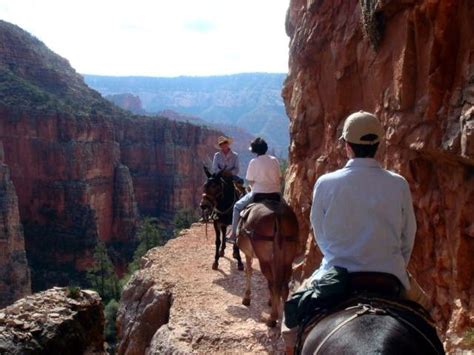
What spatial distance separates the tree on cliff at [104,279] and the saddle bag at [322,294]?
33.1m

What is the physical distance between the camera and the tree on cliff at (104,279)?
3597cm

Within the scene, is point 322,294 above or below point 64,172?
above

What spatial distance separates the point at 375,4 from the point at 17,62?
6570cm

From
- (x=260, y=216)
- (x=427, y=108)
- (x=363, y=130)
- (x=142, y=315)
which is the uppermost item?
(x=427, y=108)

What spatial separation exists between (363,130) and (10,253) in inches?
1627

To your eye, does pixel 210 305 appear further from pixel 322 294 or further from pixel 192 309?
pixel 322 294

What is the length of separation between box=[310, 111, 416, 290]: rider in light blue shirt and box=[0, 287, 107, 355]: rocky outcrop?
3.70 m

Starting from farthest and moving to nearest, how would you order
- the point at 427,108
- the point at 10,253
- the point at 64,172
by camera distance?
the point at 64,172 < the point at 10,253 < the point at 427,108

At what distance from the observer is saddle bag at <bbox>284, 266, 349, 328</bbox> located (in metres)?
3.74

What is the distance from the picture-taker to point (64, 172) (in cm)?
5794

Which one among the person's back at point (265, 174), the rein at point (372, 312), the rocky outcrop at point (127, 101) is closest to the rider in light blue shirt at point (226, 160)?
the person's back at point (265, 174)

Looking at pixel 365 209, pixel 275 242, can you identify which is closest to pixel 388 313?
pixel 365 209

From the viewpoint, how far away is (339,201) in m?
3.84

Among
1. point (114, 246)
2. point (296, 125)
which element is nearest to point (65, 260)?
point (114, 246)
